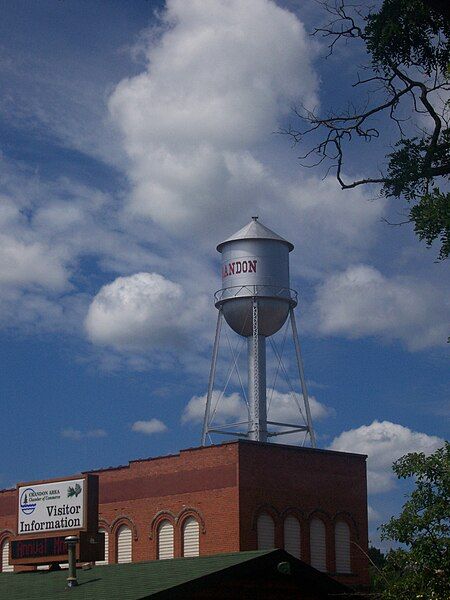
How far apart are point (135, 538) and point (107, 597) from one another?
2384cm

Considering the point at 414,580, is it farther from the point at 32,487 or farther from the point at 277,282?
the point at 277,282

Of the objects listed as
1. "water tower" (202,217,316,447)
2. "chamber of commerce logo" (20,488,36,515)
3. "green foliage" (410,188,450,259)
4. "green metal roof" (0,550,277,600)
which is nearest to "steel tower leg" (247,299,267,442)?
"water tower" (202,217,316,447)

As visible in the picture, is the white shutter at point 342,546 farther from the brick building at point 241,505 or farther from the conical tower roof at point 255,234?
the conical tower roof at point 255,234

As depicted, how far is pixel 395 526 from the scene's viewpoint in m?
26.0

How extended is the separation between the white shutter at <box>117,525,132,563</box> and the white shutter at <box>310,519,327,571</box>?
321 inches

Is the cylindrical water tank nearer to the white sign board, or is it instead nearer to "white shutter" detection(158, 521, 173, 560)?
"white shutter" detection(158, 521, 173, 560)

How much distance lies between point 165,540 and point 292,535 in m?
5.52

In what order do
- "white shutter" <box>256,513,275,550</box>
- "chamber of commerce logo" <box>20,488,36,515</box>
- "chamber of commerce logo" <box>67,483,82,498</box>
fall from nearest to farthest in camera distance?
"chamber of commerce logo" <box>67,483,82,498</box>, "chamber of commerce logo" <box>20,488,36,515</box>, "white shutter" <box>256,513,275,550</box>

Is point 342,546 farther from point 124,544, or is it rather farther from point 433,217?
point 433,217

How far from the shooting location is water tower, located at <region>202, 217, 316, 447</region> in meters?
50.7

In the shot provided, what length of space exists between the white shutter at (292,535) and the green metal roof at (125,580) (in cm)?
1520

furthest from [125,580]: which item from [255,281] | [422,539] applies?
[255,281]

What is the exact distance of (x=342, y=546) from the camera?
158 ft

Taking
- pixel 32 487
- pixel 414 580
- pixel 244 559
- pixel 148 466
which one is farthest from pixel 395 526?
pixel 148 466
